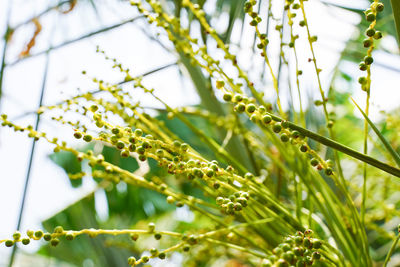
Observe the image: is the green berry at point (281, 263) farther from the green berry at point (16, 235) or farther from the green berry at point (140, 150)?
the green berry at point (16, 235)

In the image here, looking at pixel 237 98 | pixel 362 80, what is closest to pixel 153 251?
pixel 237 98

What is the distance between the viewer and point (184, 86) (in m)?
1.66

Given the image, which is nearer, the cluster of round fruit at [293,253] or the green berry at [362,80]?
the cluster of round fruit at [293,253]

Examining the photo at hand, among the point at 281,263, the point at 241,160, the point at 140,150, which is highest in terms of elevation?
the point at 241,160

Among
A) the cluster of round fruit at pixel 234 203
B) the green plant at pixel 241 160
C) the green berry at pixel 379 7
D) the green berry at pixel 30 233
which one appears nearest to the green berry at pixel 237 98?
the green plant at pixel 241 160

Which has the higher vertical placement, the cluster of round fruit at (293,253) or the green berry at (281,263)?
the cluster of round fruit at (293,253)

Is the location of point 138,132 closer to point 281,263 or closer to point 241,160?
point 281,263

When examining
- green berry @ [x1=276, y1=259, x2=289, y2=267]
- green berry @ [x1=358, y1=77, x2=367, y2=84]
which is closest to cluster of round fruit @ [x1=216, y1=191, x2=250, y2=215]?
green berry @ [x1=276, y1=259, x2=289, y2=267]

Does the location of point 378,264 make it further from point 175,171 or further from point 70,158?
point 70,158

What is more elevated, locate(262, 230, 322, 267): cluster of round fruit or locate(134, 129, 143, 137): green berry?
locate(134, 129, 143, 137): green berry

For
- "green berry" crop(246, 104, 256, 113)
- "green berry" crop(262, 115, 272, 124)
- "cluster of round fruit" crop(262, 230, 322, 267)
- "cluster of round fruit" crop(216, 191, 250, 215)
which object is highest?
"green berry" crop(246, 104, 256, 113)

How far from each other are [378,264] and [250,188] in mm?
888

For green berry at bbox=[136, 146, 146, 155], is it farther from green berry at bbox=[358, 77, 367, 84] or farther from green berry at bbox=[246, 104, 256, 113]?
green berry at bbox=[358, 77, 367, 84]

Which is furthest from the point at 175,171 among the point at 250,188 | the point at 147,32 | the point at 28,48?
the point at 28,48
